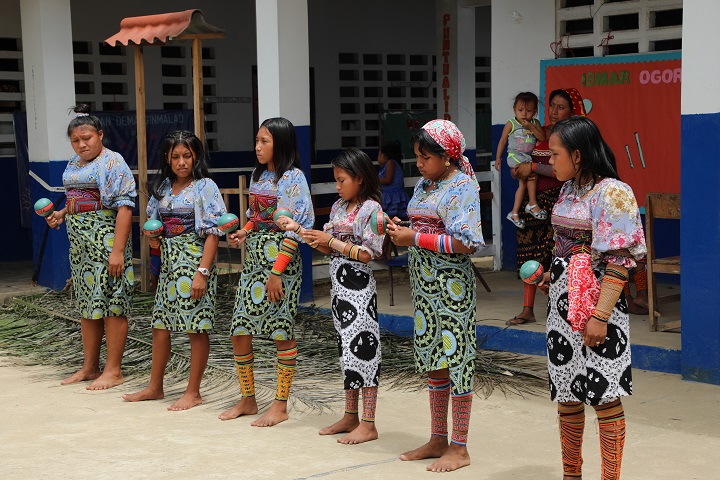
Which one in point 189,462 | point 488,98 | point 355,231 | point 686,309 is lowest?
point 189,462

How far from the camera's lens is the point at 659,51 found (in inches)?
326

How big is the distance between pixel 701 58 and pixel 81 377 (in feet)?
13.5

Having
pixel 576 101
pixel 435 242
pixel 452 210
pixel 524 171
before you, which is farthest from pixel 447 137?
pixel 576 101

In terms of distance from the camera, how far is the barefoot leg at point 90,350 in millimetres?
6613

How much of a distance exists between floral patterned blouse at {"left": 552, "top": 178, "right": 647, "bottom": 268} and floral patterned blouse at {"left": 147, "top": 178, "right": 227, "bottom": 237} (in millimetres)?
2293

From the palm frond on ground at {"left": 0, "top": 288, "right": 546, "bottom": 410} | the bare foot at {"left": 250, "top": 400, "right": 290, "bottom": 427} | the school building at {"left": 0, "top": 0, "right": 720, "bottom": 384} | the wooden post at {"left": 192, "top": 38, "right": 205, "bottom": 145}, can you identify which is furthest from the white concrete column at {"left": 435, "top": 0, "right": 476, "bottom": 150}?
the bare foot at {"left": 250, "top": 400, "right": 290, "bottom": 427}

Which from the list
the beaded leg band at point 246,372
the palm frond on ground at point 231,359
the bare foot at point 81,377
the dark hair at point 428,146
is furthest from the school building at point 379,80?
the bare foot at point 81,377

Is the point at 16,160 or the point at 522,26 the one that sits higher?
the point at 522,26

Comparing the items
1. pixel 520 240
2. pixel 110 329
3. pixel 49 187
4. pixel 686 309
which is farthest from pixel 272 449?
pixel 49 187

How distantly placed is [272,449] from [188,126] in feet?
24.8

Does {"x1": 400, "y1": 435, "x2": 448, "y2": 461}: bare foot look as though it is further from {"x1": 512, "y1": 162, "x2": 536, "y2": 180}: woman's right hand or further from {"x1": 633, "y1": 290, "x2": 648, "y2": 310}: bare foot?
{"x1": 633, "y1": 290, "x2": 648, "y2": 310}: bare foot

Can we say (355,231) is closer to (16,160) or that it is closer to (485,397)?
(485,397)

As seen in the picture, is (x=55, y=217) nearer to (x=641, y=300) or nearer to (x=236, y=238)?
(x=236, y=238)

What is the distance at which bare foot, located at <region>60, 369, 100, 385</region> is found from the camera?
6625 mm
